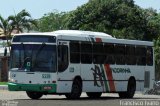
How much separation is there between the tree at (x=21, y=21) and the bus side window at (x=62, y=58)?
1337 inches

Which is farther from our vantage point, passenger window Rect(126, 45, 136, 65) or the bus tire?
the bus tire

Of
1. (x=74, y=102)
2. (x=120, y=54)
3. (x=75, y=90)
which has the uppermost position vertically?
(x=120, y=54)

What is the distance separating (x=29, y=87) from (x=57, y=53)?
6.16 feet

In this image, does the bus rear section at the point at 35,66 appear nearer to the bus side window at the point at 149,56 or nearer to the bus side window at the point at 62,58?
the bus side window at the point at 62,58

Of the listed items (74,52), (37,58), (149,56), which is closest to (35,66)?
(37,58)

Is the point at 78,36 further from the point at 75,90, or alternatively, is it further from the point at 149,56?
the point at 149,56

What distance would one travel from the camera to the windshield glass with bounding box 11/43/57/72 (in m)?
27.0

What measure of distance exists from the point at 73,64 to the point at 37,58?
1975mm

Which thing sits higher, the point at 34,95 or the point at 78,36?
the point at 78,36

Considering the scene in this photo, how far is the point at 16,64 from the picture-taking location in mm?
27484

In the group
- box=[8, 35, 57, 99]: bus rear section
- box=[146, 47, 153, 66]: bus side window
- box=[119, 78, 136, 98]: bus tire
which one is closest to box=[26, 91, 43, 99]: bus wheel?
box=[8, 35, 57, 99]: bus rear section

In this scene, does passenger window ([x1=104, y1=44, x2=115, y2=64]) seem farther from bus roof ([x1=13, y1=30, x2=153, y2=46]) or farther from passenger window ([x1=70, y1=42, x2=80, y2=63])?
passenger window ([x1=70, y1=42, x2=80, y2=63])

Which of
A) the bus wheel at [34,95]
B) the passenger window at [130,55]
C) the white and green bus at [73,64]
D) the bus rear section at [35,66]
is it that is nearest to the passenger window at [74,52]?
the white and green bus at [73,64]

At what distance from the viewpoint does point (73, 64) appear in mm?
28234
